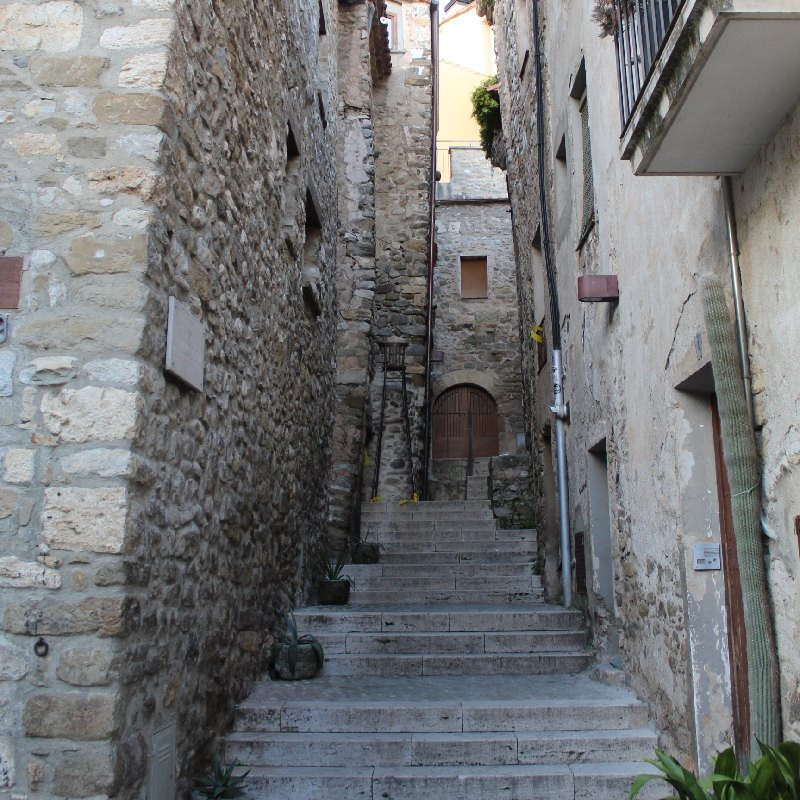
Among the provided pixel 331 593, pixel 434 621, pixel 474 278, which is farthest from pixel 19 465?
pixel 474 278

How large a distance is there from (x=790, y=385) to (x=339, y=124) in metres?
8.01

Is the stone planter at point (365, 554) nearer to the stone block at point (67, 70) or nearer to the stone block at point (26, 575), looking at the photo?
the stone block at point (26, 575)

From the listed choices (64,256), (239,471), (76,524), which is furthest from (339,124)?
(76,524)

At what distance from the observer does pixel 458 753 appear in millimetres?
4102

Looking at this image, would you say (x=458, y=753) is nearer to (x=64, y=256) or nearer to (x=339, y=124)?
(x=64, y=256)

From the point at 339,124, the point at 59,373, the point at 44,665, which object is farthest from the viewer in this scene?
the point at 339,124

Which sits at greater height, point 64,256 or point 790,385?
point 64,256

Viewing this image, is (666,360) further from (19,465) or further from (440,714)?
(19,465)

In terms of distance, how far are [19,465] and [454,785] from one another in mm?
2477

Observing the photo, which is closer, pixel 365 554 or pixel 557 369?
pixel 557 369

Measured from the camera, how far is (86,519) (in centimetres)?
288

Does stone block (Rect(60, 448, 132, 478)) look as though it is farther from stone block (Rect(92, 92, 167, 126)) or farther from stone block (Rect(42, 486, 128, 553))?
stone block (Rect(92, 92, 167, 126))

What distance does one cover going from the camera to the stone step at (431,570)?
7215 millimetres

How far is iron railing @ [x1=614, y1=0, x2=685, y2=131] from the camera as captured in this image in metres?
2.80
